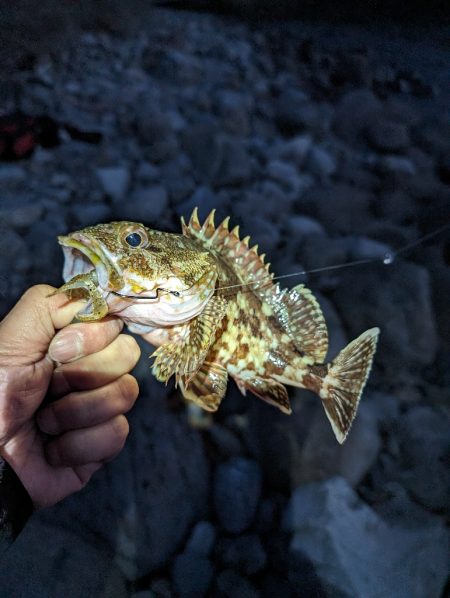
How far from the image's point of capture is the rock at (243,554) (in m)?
1.99

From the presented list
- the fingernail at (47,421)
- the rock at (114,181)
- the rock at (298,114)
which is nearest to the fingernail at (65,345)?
the fingernail at (47,421)

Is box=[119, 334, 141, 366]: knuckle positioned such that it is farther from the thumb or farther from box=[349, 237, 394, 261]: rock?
box=[349, 237, 394, 261]: rock

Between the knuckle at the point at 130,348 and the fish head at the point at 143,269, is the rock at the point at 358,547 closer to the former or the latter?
the knuckle at the point at 130,348

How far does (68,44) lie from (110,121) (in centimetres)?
63

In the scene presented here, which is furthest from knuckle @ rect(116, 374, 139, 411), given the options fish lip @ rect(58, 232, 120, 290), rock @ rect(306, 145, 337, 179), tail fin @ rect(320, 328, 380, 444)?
rock @ rect(306, 145, 337, 179)

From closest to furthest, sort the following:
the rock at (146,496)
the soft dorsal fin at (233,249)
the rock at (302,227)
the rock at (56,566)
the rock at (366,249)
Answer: the soft dorsal fin at (233,249), the rock at (56,566), the rock at (146,496), the rock at (366,249), the rock at (302,227)

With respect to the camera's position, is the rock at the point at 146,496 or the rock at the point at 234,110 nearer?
the rock at the point at 146,496

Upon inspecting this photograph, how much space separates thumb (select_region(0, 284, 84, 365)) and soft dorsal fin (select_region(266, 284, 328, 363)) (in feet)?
2.16

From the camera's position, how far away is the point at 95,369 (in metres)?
1.33

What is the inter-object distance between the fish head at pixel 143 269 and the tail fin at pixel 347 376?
21.3 inches

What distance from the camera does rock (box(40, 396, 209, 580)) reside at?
5.98 feet

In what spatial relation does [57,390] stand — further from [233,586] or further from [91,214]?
[91,214]

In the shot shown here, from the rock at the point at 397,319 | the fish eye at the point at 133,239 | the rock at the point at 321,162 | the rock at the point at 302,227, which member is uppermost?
the fish eye at the point at 133,239

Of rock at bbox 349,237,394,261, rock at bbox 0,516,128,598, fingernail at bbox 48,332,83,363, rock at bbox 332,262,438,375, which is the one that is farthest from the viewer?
rock at bbox 349,237,394,261
